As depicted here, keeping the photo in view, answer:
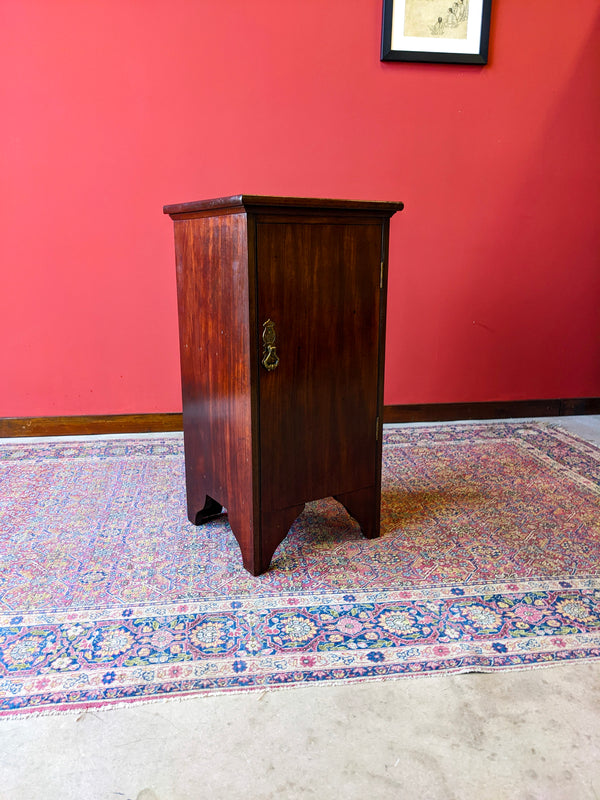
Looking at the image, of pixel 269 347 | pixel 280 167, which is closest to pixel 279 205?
pixel 269 347

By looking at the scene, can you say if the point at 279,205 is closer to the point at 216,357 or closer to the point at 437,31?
the point at 216,357

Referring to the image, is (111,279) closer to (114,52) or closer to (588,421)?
(114,52)

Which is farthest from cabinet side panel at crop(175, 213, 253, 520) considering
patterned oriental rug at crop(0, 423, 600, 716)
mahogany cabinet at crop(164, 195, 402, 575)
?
patterned oriental rug at crop(0, 423, 600, 716)

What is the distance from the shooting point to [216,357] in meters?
1.93

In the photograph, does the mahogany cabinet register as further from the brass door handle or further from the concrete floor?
the concrete floor

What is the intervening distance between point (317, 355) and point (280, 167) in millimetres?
1575

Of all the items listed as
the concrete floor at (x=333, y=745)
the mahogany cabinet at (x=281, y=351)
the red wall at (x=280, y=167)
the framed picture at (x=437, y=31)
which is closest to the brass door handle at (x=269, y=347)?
the mahogany cabinet at (x=281, y=351)

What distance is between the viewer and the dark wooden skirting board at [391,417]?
3184mm

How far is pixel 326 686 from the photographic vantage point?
4.75 ft

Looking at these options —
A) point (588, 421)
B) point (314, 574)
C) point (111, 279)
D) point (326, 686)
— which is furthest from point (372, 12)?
point (326, 686)

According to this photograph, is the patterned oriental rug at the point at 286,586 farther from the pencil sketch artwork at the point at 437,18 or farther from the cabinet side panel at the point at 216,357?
the pencil sketch artwork at the point at 437,18

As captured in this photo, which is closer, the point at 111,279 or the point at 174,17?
the point at 174,17

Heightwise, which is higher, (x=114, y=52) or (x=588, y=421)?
(x=114, y=52)

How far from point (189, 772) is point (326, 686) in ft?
1.18
